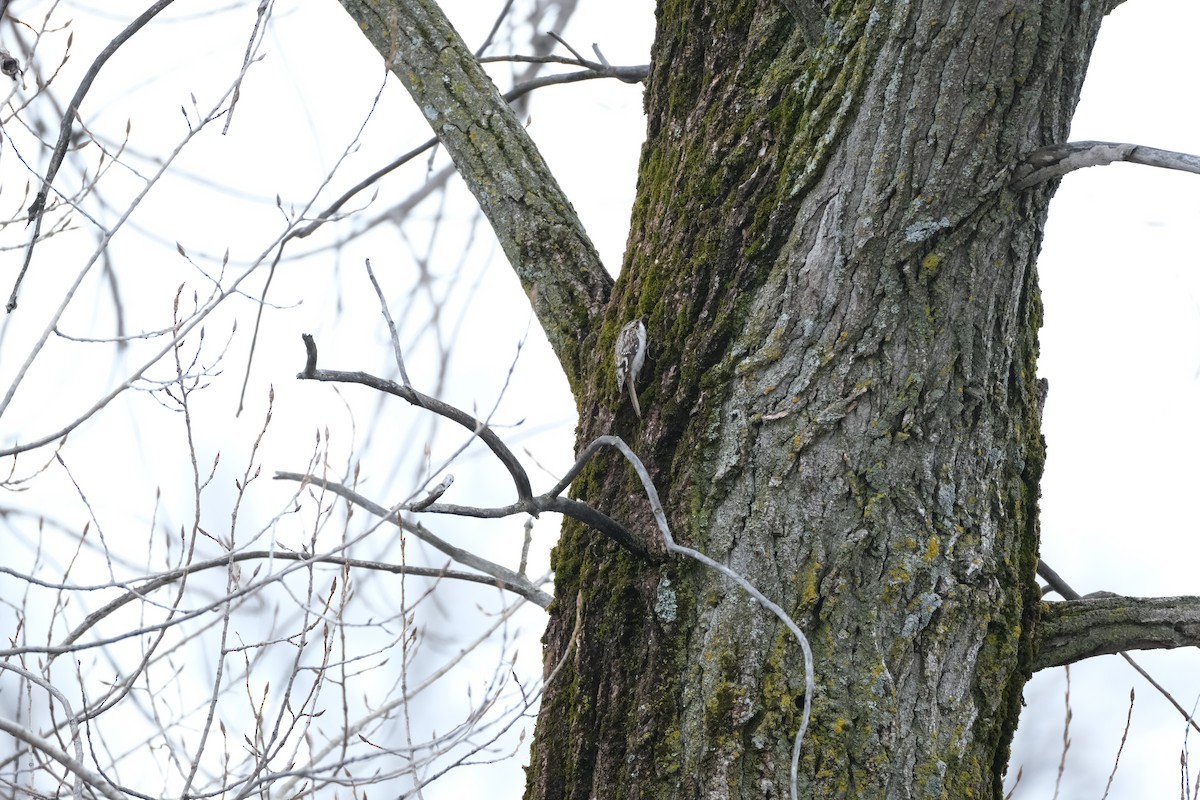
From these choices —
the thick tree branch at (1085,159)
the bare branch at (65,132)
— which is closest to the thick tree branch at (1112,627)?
the thick tree branch at (1085,159)

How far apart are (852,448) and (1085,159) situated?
45 centimetres

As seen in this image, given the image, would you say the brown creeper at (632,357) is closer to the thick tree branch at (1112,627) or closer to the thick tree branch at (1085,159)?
the thick tree branch at (1085,159)

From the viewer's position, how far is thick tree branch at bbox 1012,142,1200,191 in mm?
1021

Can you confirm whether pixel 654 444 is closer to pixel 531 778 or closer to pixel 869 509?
pixel 869 509

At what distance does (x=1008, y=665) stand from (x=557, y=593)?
65cm

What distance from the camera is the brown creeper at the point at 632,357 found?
1.36 meters

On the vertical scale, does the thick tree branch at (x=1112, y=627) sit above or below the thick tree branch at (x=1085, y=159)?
below

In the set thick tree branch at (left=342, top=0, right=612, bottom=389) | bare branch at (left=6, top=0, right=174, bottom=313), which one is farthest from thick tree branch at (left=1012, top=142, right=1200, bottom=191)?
bare branch at (left=6, top=0, right=174, bottom=313)

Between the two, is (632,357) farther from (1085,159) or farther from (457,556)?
(457,556)

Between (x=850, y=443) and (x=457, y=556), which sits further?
(x=457, y=556)

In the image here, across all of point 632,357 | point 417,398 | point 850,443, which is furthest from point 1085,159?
point 417,398

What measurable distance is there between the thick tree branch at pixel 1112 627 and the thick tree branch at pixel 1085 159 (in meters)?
0.60

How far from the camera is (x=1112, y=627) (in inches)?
51.0

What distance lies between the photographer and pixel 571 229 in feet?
5.45
